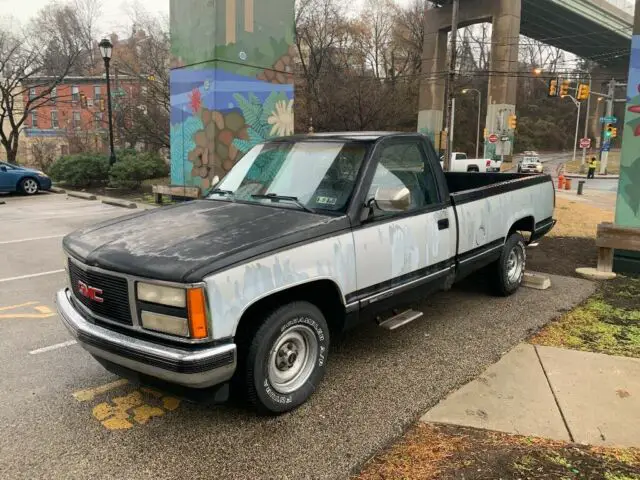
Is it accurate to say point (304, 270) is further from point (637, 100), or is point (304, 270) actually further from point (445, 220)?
point (637, 100)

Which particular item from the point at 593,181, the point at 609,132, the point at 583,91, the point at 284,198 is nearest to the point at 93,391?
the point at 284,198

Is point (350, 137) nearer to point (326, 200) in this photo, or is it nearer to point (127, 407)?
point (326, 200)

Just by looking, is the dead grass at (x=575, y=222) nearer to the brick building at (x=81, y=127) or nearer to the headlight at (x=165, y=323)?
the headlight at (x=165, y=323)

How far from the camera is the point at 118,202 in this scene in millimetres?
15789

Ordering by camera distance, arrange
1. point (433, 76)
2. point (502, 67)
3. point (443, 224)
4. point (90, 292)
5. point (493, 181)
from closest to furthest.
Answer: point (90, 292)
point (443, 224)
point (493, 181)
point (502, 67)
point (433, 76)

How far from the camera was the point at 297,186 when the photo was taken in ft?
13.4

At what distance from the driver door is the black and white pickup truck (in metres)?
0.01

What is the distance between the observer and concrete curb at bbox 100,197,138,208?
15107 mm

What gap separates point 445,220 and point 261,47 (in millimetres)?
10370

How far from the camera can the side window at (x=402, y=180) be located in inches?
147

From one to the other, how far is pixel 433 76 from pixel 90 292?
52888 millimetres

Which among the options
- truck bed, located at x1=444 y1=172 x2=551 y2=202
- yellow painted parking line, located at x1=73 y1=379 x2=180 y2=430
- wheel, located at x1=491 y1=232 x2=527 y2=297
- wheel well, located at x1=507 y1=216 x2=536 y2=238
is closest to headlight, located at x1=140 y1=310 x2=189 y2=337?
yellow painted parking line, located at x1=73 y1=379 x2=180 y2=430

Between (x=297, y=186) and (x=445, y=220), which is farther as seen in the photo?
(x=445, y=220)

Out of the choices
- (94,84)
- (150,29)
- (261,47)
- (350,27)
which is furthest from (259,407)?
(94,84)
